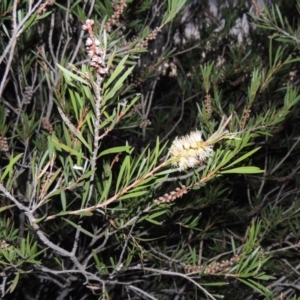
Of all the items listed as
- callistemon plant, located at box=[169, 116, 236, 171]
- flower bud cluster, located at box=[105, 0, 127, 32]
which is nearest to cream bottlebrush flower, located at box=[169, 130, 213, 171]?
callistemon plant, located at box=[169, 116, 236, 171]

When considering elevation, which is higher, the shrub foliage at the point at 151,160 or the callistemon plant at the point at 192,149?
the callistemon plant at the point at 192,149

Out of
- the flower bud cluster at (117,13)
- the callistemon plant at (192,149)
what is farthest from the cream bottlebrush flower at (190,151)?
the flower bud cluster at (117,13)

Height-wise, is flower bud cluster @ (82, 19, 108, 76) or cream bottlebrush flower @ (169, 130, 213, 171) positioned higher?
flower bud cluster @ (82, 19, 108, 76)

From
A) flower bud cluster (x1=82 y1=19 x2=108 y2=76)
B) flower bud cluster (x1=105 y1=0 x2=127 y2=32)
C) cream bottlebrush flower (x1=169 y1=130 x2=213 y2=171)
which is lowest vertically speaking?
cream bottlebrush flower (x1=169 y1=130 x2=213 y2=171)

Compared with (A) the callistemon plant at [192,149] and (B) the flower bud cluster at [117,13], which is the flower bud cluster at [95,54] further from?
(B) the flower bud cluster at [117,13]

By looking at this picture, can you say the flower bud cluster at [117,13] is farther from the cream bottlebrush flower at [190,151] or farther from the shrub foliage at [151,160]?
the cream bottlebrush flower at [190,151]

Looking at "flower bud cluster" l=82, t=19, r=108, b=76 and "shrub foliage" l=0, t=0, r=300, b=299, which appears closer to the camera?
"flower bud cluster" l=82, t=19, r=108, b=76

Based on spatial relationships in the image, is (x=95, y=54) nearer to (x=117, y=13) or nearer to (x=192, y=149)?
(x=192, y=149)

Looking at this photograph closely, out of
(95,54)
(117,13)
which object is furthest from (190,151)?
(117,13)

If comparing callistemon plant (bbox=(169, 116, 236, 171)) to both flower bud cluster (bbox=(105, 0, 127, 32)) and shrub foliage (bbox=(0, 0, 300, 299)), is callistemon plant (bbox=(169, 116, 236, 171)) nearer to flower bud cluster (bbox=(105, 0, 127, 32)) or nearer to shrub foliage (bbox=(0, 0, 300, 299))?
shrub foliage (bbox=(0, 0, 300, 299))

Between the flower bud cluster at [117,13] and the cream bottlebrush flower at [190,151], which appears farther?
the flower bud cluster at [117,13]

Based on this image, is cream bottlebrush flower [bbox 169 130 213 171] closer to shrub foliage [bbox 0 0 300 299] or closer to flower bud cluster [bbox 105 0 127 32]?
shrub foliage [bbox 0 0 300 299]

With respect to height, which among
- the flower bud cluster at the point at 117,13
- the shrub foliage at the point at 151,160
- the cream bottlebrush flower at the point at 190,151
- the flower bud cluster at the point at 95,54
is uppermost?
the flower bud cluster at the point at 95,54
